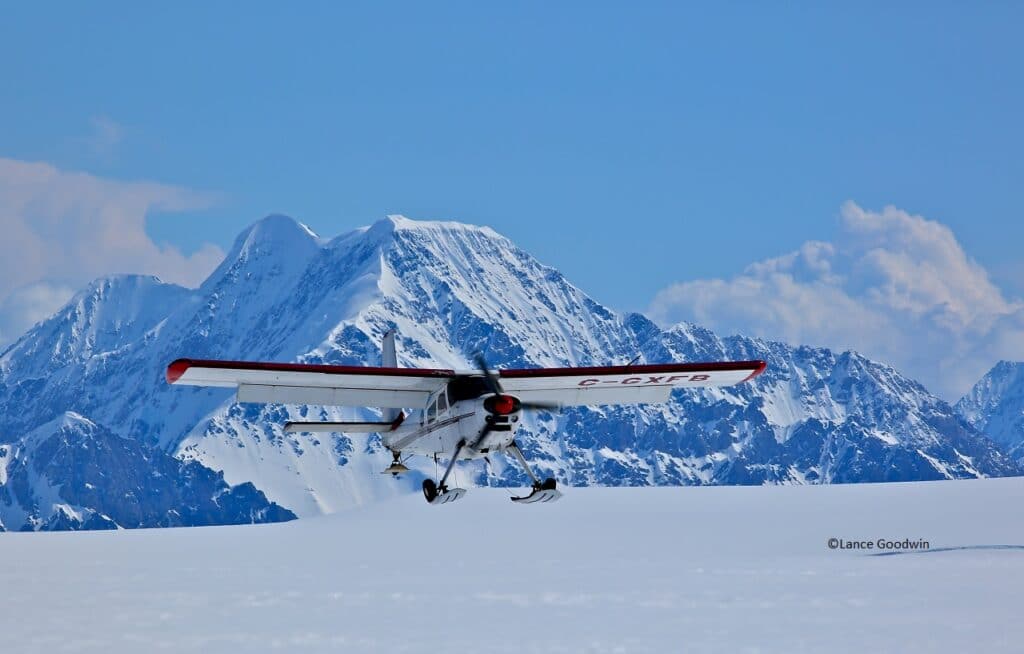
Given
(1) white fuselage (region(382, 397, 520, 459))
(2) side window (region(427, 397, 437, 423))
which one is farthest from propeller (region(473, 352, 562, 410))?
(2) side window (region(427, 397, 437, 423))

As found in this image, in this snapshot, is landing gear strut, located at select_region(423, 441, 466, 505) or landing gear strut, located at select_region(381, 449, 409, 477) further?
landing gear strut, located at select_region(381, 449, 409, 477)

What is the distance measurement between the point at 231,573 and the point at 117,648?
39.9 feet

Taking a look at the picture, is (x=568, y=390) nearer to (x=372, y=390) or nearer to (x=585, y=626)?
(x=372, y=390)

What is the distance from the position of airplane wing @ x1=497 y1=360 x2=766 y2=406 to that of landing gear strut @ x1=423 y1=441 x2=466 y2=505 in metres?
3.00

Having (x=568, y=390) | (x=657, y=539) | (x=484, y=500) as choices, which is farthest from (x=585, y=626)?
(x=484, y=500)

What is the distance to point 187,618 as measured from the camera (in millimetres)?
33344

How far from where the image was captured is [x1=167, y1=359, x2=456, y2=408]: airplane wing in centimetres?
3594

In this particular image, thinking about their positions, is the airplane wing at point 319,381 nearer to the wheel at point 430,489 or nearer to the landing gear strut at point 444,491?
the landing gear strut at point 444,491

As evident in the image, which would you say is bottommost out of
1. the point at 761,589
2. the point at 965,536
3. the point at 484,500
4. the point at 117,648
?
the point at 117,648

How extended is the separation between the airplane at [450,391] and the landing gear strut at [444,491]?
0.03m

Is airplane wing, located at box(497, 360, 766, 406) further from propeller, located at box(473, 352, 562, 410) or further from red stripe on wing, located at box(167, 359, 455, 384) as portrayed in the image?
red stripe on wing, located at box(167, 359, 455, 384)

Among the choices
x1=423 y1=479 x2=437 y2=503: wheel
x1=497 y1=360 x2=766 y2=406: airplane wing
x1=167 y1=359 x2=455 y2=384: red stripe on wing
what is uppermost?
x1=497 y1=360 x2=766 y2=406: airplane wing

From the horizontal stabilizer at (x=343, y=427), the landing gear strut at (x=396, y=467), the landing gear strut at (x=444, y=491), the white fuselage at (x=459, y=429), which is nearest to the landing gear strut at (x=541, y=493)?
the white fuselage at (x=459, y=429)

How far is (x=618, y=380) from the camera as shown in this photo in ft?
132
